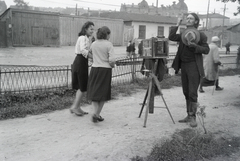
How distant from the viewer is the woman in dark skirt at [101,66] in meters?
4.44

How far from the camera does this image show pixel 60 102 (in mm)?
5887

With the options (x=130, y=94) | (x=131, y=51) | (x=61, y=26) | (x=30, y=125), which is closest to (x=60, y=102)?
(x=30, y=125)

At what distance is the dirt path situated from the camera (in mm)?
3518

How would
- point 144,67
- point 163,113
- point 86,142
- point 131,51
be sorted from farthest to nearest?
point 131,51
point 163,113
point 144,67
point 86,142

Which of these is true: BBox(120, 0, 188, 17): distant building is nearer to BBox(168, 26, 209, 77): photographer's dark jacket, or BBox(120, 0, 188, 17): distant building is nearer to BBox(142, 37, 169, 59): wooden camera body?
BBox(168, 26, 209, 77): photographer's dark jacket

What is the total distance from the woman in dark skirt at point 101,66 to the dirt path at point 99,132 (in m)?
0.57

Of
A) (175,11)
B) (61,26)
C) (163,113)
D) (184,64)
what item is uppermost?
(175,11)

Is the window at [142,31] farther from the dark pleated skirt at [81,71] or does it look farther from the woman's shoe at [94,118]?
the woman's shoe at [94,118]

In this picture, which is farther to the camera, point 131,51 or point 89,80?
point 131,51

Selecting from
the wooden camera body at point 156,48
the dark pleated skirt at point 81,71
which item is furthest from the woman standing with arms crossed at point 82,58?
the wooden camera body at point 156,48

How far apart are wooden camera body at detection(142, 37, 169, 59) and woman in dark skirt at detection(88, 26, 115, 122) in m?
0.66

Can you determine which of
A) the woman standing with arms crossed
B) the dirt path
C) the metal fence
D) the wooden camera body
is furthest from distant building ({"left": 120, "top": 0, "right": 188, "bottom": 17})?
the wooden camera body

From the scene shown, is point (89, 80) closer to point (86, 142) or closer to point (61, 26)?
point (86, 142)

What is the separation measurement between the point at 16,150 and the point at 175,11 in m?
95.2
